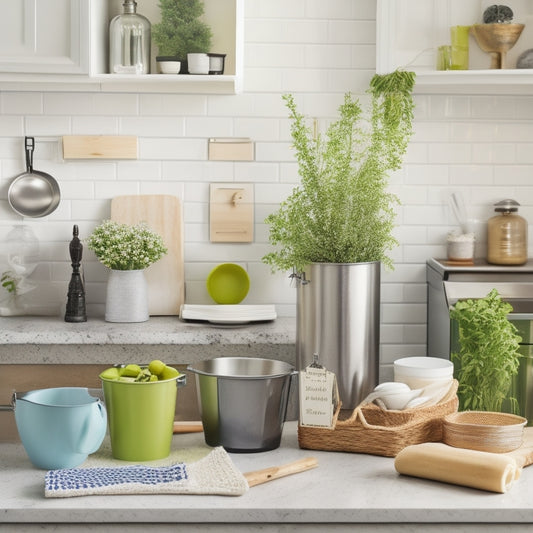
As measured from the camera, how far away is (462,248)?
390 centimetres

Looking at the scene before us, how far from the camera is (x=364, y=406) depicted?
2.06m

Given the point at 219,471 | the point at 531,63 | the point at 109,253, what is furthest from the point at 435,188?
the point at 219,471

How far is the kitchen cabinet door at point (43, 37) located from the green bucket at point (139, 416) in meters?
2.11

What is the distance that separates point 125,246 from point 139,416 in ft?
6.10

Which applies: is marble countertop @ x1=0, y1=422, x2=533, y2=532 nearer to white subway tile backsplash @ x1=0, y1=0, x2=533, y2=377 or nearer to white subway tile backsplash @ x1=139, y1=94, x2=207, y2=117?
white subway tile backsplash @ x1=0, y1=0, x2=533, y2=377

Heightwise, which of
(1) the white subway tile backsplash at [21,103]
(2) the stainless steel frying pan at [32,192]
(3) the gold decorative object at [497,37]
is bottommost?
(2) the stainless steel frying pan at [32,192]

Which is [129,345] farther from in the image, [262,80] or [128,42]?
[262,80]

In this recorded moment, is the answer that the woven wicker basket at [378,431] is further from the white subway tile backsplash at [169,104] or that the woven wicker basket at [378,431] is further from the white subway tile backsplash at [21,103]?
the white subway tile backsplash at [21,103]

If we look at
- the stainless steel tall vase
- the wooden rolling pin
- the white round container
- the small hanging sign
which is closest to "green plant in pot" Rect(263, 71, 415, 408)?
the stainless steel tall vase

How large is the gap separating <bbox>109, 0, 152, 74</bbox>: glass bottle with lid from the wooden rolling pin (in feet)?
7.68

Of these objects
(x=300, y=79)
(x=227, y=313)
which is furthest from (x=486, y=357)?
(x=300, y=79)

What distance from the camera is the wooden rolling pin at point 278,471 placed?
177cm

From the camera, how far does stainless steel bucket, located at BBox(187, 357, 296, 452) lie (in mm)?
1962

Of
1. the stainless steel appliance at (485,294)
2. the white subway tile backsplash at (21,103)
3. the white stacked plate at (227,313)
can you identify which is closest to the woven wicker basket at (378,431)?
the stainless steel appliance at (485,294)
